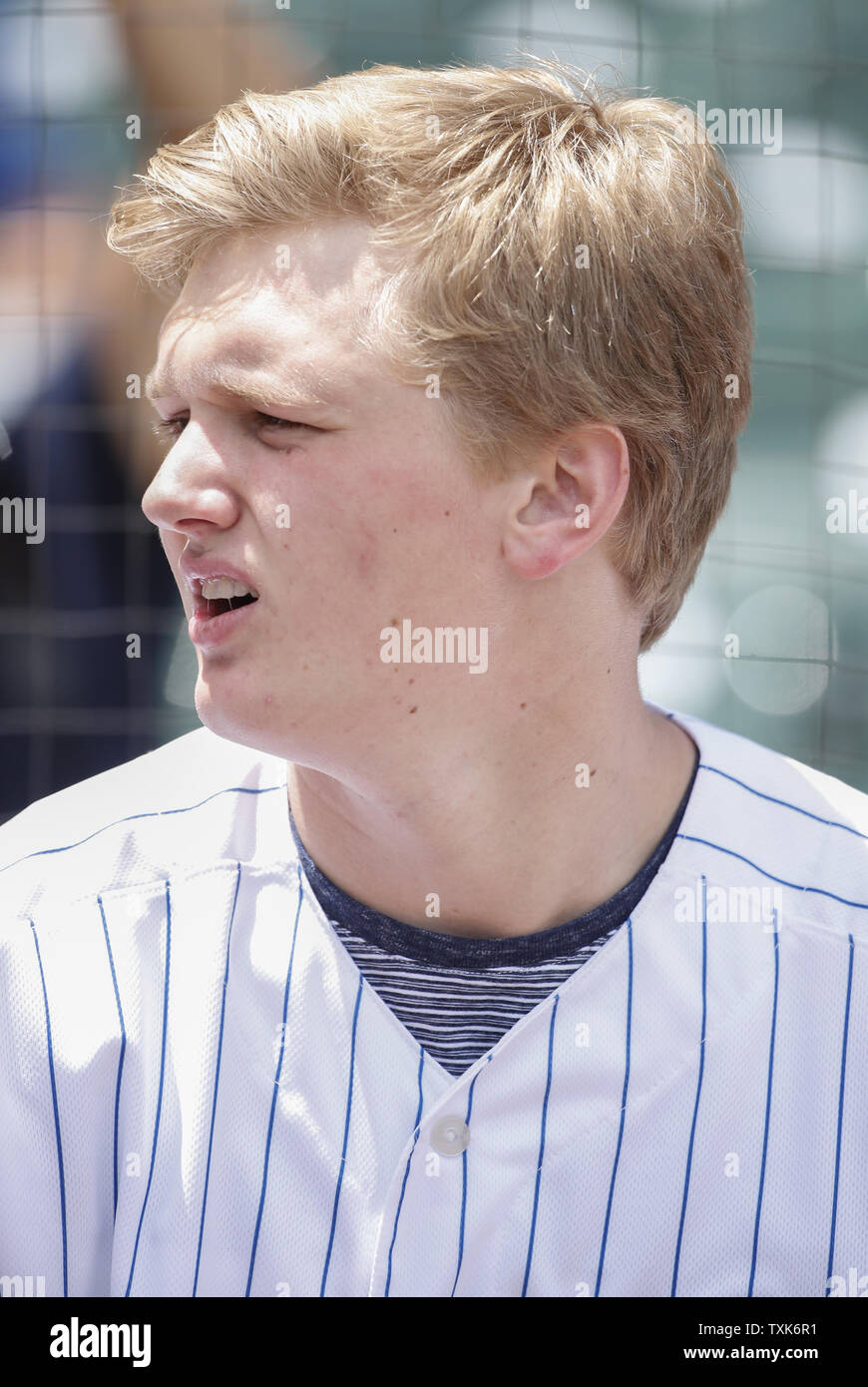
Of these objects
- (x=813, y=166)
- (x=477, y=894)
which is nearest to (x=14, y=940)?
(x=477, y=894)

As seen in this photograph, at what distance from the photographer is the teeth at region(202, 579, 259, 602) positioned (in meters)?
1.05

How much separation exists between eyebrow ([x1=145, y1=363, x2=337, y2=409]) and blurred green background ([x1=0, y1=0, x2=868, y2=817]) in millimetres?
1119

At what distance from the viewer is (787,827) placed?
1.19 meters

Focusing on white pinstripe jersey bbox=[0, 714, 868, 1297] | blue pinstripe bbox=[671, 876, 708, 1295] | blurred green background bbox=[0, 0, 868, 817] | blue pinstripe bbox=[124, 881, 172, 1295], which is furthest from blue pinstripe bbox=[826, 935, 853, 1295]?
blurred green background bbox=[0, 0, 868, 817]

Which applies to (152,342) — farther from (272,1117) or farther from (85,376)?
(272,1117)

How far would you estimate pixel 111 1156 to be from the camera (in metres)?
1.08

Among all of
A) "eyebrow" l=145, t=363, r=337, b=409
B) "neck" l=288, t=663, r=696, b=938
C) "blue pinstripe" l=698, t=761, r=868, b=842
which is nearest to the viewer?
"eyebrow" l=145, t=363, r=337, b=409

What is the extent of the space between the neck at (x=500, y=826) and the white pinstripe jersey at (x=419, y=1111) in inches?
2.3

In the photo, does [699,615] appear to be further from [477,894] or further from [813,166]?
[477,894]

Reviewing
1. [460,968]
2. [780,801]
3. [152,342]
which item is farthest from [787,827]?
[152,342]

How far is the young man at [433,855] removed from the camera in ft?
3.35

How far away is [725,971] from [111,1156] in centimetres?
57

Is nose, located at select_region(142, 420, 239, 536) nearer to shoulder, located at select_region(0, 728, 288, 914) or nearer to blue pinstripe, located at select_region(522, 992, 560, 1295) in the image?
shoulder, located at select_region(0, 728, 288, 914)

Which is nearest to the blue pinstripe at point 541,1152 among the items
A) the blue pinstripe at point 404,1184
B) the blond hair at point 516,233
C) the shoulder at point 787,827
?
the blue pinstripe at point 404,1184
